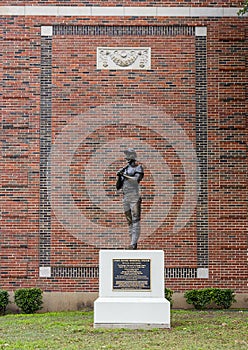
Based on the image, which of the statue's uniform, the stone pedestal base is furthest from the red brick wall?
the stone pedestal base

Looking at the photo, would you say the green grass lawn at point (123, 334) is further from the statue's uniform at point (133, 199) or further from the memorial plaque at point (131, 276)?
the statue's uniform at point (133, 199)

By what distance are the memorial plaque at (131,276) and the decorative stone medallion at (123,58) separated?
254 inches

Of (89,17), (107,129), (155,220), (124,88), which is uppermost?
(89,17)

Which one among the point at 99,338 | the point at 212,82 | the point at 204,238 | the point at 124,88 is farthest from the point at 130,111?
the point at 99,338

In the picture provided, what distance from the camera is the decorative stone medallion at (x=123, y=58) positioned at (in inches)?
674

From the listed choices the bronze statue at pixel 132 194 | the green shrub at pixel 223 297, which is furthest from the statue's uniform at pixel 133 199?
the green shrub at pixel 223 297

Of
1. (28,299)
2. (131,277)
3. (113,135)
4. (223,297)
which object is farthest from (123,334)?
(113,135)

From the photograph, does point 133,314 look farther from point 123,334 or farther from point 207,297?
point 207,297

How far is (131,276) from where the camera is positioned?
12555mm

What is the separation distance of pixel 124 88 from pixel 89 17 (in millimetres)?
2148

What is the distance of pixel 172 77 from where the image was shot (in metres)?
17.1

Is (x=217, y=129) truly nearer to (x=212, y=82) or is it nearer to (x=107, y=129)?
(x=212, y=82)

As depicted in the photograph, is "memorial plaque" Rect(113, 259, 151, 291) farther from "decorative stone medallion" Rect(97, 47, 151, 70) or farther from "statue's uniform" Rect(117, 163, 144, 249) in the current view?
"decorative stone medallion" Rect(97, 47, 151, 70)

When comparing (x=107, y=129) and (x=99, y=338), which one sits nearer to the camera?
(x=99, y=338)
